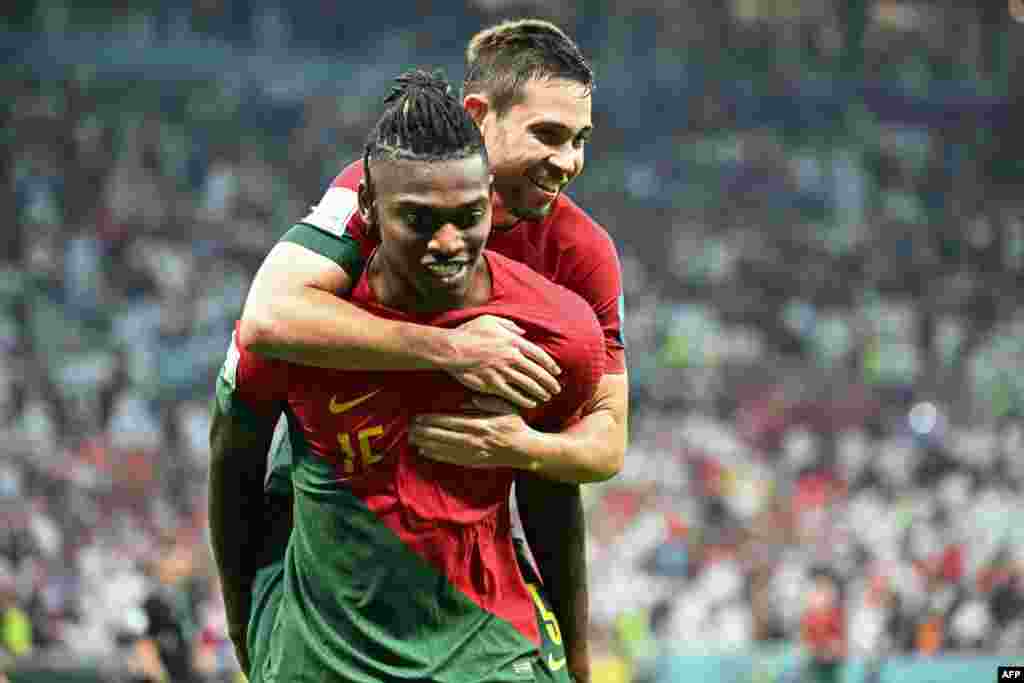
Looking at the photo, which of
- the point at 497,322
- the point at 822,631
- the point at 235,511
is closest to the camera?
the point at 497,322

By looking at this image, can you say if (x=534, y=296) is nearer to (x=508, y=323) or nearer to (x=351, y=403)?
(x=508, y=323)

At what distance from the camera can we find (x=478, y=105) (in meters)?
3.11

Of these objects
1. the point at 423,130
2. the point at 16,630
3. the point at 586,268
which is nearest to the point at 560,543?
the point at 586,268

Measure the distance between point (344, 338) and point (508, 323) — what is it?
265 millimetres

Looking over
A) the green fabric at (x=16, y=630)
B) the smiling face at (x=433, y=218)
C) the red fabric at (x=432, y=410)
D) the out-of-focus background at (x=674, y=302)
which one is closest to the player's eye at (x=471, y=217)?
the smiling face at (x=433, y=218)

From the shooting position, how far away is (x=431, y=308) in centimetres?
258

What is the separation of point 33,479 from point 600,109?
10795 millimetres

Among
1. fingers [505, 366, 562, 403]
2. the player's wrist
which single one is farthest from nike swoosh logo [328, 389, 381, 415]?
fingers [505, 366, 562, 403]

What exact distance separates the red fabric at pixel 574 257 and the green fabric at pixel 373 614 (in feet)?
2.22

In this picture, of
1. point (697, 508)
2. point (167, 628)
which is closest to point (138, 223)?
point (697, 508)

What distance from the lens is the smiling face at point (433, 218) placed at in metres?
2.44

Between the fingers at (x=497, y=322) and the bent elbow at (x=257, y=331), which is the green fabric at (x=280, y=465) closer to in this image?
the bent elbow at (x=257, y=331)

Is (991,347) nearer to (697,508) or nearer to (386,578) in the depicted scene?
(697,508)

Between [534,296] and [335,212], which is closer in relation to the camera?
[534,296]
